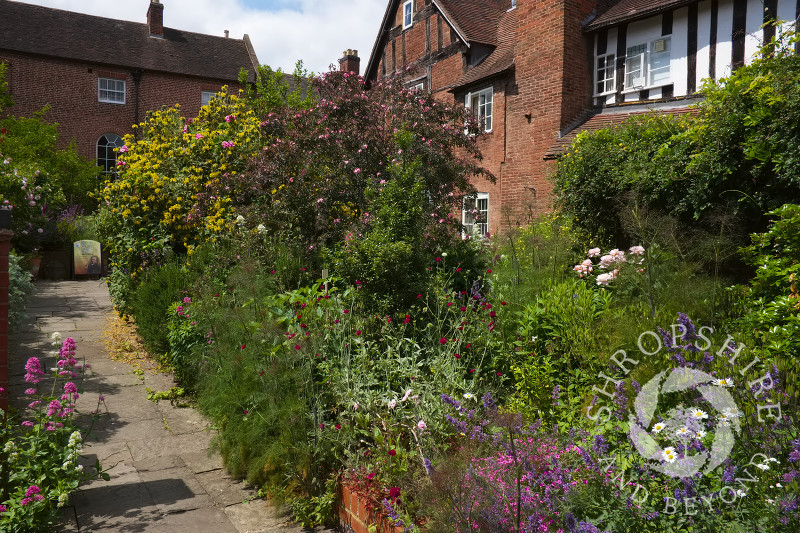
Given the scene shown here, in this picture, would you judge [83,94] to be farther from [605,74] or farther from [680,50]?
[680,50]

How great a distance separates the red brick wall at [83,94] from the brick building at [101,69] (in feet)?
0.12

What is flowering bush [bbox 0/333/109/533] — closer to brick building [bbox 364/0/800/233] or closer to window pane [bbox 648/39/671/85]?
brick building [bbox 364/0/800/233]

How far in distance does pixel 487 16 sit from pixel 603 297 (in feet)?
52.6

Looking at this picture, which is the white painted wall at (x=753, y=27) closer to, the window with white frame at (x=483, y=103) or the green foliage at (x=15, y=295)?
the window with white frame at (x=483, y=103)

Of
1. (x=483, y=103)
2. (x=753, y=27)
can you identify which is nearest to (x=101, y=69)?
(x=483, y=103)

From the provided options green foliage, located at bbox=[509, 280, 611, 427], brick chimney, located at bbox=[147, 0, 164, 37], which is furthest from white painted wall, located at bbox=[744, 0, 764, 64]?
brick chimney, located at bbox=[147, 0, 164, 37]

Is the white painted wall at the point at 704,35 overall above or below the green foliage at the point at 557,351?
above

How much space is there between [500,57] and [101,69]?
18968 mm

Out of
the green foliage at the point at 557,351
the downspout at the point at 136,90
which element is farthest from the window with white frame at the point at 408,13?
the green foliage at the point at 557,351

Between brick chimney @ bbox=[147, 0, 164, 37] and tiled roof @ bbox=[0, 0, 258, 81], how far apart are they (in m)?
0.31

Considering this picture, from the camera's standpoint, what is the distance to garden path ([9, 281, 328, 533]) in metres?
3.49

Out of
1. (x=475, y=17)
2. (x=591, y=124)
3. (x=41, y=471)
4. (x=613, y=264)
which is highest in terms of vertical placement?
(x=475, y=17)

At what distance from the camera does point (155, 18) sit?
90.0 ft

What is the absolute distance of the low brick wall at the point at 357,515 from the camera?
2988 mm
